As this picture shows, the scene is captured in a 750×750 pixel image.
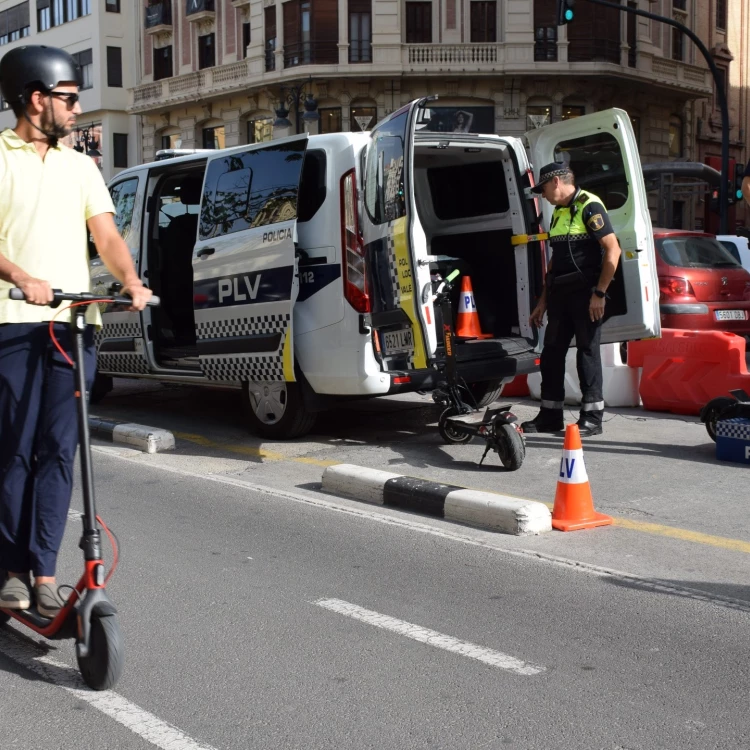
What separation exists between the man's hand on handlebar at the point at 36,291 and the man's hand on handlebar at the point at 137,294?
0.99 feet

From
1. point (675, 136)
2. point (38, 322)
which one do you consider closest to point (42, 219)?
point (38, 322)

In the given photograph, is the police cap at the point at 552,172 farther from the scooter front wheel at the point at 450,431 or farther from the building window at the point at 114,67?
the building window at the point at 114,67

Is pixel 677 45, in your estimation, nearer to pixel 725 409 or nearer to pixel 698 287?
pixel 698 287

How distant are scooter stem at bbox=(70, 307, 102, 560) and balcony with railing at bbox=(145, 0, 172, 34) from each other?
40533 millimetres

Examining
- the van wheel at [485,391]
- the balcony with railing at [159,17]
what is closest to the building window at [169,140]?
the balcony with railing at [159,17]

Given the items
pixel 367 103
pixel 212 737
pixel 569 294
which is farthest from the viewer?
pixel 367 103

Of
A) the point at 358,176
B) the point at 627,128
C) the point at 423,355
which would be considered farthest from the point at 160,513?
the point at 627,128

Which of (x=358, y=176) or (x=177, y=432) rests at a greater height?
(x=358, y=176)

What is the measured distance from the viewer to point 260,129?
38.1m

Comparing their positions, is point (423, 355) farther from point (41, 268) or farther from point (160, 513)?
point (41, 268)

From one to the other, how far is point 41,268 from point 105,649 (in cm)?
125

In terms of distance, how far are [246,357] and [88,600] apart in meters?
4.78

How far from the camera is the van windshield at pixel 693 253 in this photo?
11969 mm

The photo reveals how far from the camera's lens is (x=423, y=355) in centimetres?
716
